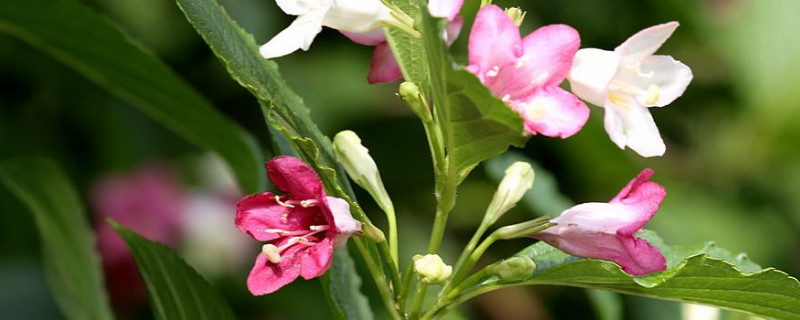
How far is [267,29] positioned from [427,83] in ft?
5.10

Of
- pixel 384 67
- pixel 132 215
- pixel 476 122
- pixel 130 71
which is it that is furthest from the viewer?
pixel 132 215

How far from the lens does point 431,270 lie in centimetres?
94

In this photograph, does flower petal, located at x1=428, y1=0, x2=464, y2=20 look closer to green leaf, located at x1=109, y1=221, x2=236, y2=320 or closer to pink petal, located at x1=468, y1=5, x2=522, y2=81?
pink petal, located at x1=468, y1=5, x2=522, y2=81

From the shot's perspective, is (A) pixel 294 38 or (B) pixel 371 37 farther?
(B) pixel 371 37

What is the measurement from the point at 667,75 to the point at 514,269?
213 mm

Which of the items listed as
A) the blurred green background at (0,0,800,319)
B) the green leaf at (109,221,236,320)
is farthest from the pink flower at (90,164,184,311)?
the green leaf at (109,221,236,320)

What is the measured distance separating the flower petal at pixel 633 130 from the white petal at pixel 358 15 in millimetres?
189

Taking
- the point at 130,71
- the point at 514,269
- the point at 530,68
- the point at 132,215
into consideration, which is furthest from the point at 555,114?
the point at 132,215

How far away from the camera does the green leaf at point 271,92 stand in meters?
0.94

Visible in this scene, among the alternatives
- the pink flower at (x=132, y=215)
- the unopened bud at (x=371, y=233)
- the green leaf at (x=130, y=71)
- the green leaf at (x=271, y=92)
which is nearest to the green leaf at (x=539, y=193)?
the green leaf at (x=130, y=71)

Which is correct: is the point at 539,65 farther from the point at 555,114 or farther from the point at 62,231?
the point at 62,231

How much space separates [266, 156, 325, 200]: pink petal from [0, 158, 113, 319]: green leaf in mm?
597

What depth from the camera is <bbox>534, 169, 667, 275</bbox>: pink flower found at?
0.96 m

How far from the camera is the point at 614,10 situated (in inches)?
114
